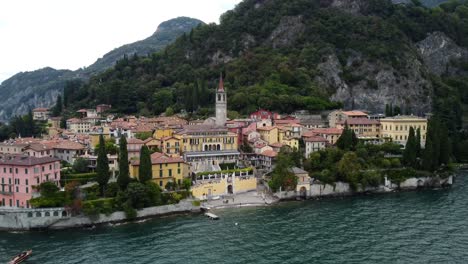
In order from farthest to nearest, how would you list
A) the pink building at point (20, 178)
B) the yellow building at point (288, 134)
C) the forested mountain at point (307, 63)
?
the forested mountain at point (307, 63) < the yellow building at point (288, 134) < the pink building at point (20, 178)

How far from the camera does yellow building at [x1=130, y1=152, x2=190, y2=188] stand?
54812mm

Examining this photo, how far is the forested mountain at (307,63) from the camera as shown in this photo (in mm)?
104875

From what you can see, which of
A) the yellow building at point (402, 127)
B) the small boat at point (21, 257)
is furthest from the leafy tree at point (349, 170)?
the small boat at point (21, 257)

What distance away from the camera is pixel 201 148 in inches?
2638

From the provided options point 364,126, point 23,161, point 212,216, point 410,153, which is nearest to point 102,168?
point 23,161

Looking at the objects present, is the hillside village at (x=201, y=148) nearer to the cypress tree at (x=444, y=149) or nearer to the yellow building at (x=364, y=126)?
the yellow building at (x=364, y=126)

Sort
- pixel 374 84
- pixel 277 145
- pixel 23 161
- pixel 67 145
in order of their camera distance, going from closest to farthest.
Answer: pixel 23 161
pixel 67 145
pixel 277 145
pixel 374 84

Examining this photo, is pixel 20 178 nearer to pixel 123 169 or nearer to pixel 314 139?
pixel 123 169

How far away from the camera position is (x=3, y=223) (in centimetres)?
4762

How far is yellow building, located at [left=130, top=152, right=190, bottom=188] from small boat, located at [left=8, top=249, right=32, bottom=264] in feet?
55.0

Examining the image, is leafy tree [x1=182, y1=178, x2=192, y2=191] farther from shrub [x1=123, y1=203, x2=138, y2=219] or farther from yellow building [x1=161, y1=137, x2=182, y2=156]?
yellow building [x1=161, y1=137, x2=182, y2=156]

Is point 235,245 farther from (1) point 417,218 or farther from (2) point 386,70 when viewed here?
(2) point 386,70

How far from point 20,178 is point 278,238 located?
89.4ft

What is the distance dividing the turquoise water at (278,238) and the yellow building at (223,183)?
188 inches
